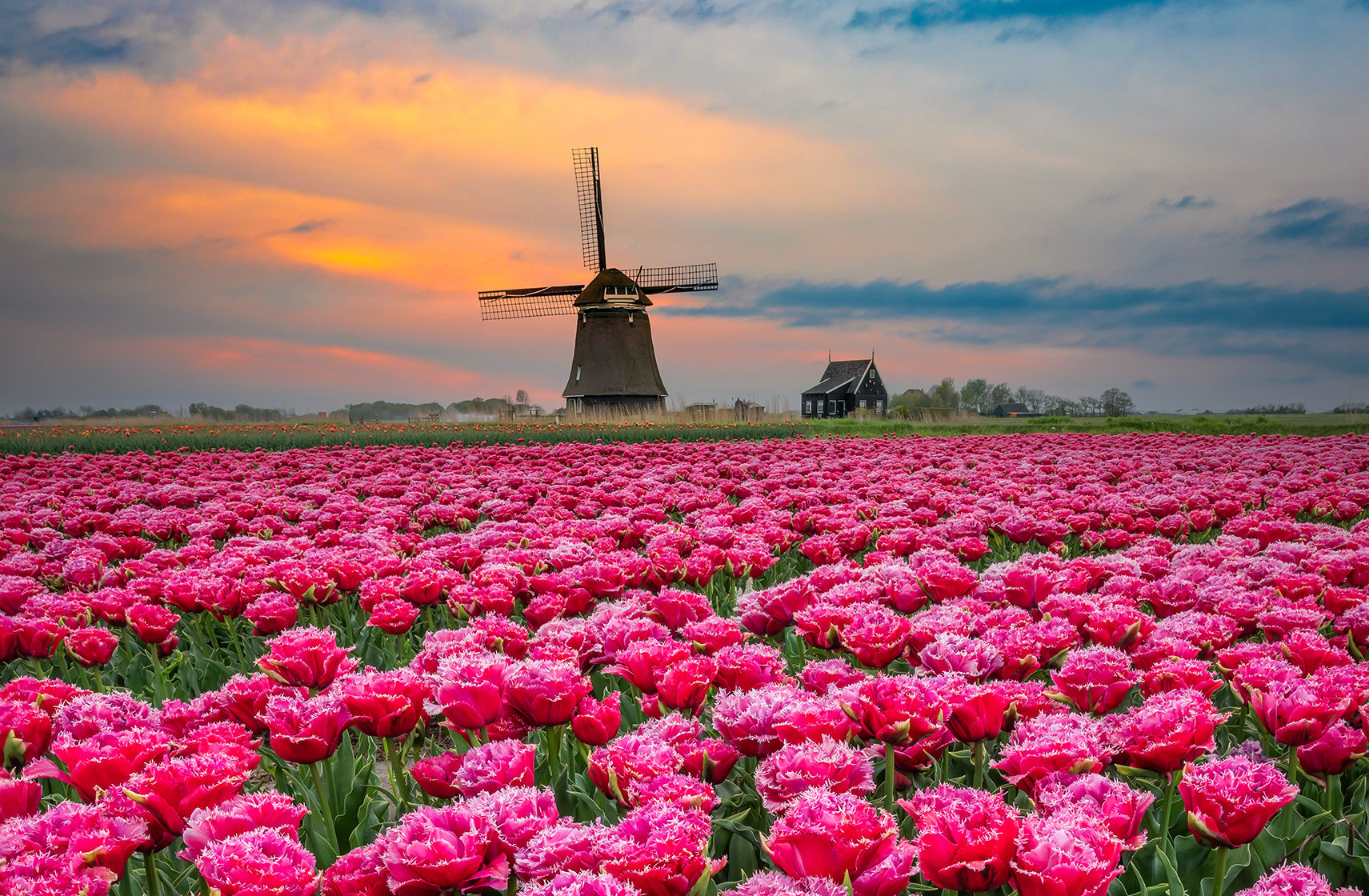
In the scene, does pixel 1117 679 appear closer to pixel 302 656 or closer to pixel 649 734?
pixel 649 734

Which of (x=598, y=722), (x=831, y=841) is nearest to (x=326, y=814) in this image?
(x=598, y=722)

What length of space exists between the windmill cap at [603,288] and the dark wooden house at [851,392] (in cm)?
3313

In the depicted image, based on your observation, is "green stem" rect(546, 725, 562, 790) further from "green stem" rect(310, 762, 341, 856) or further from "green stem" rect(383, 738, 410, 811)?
"green stem" rect(310, 762, 341, 856)

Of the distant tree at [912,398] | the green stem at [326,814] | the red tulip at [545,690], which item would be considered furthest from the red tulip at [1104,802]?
the distant tree at [912,398]

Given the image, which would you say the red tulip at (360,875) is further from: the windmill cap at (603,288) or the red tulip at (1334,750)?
the windmill cap at (603,288)

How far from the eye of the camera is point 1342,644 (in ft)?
10.6

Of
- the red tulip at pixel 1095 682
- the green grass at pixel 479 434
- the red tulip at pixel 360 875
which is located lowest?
the red tulip at pixel 1095 682

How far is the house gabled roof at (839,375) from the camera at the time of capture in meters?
70.8

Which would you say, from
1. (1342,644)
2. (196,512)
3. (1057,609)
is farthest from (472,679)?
(196,512)

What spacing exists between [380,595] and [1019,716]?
2718 millimetres

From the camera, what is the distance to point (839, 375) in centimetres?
7244

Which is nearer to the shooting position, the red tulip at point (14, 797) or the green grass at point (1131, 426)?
the red tulip at point (14, 797)

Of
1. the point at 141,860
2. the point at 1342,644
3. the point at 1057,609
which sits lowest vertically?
the point at 141,860

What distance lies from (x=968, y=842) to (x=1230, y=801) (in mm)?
674
